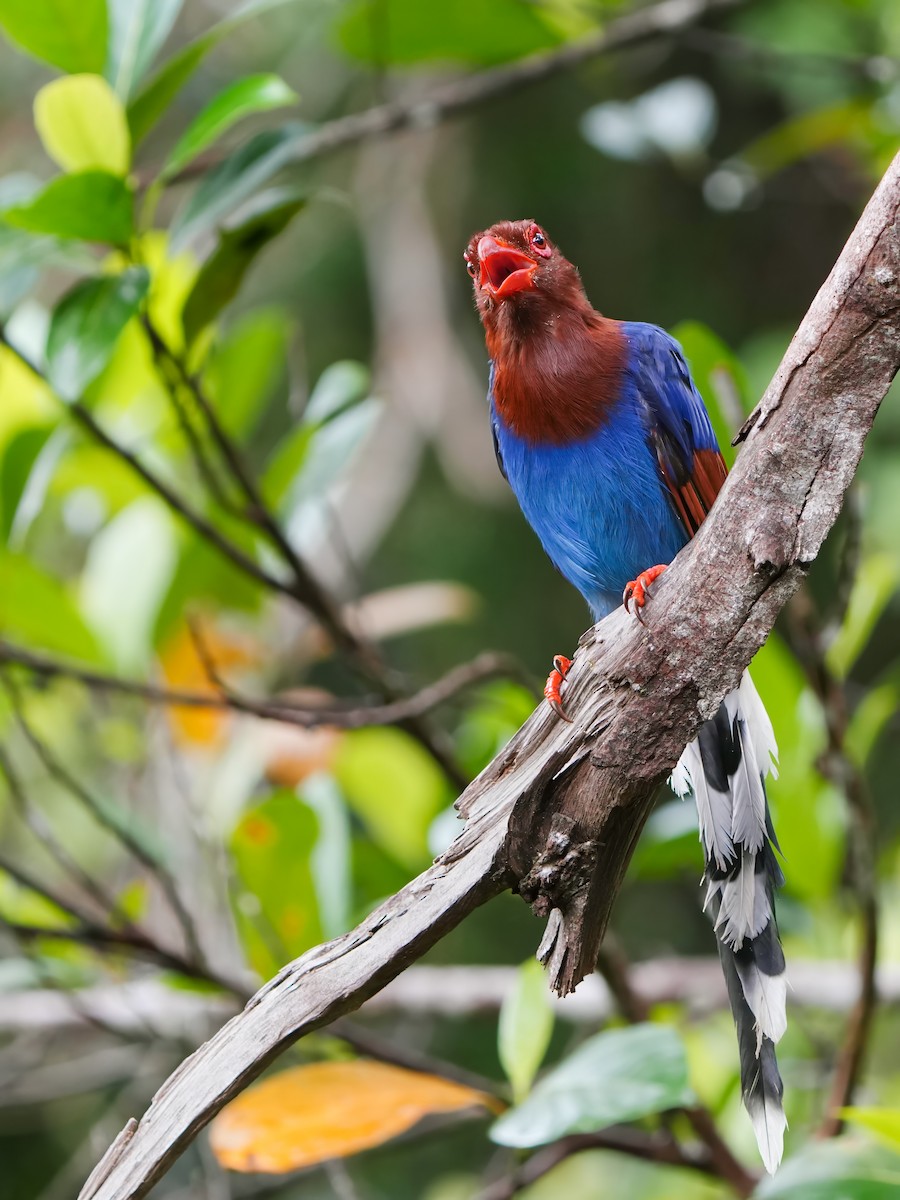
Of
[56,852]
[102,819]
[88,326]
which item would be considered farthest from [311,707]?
[88,326]

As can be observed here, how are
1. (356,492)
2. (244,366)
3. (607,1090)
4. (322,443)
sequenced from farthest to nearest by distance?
(356,492) < (244,366) < (322,443) < (607,1090)

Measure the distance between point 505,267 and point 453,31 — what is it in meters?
1.12

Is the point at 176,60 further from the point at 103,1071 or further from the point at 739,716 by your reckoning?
the point at 103,1071

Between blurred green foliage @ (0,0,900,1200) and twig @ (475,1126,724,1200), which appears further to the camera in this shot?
twig @ (475,1126,724,1200)

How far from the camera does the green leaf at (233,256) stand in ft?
8.46

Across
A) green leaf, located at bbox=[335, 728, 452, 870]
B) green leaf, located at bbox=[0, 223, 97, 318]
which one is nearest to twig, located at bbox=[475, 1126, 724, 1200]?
green leaf, located at bbox=[335, 728, 452, 870]

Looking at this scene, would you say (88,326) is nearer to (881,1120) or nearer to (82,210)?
(82,210)

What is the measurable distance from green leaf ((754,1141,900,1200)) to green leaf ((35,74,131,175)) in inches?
89.7

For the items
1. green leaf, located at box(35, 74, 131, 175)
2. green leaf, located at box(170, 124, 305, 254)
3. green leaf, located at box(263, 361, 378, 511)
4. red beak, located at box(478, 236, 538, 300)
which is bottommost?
green leaf, located at box(263, 361, 378, 511)

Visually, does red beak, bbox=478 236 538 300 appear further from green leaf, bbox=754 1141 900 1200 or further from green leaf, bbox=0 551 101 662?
green leaf, bbox=754 1141 900 1200

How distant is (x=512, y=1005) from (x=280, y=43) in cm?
561

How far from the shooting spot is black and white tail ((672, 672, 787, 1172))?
2328mm

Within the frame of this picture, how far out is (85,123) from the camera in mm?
2488

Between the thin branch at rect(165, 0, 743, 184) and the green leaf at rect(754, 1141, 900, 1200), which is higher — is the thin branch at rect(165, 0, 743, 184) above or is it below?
above
